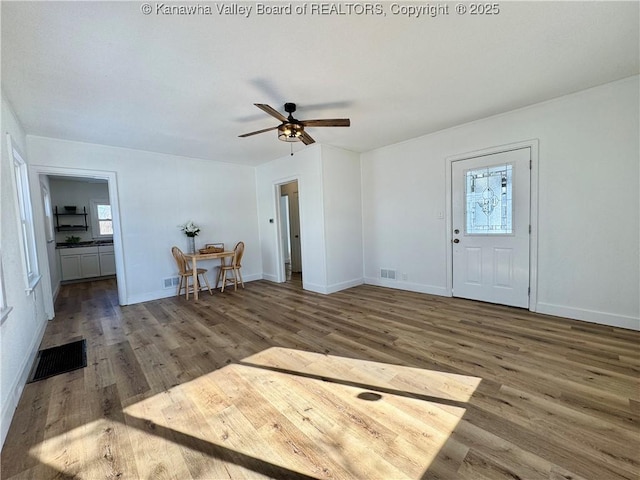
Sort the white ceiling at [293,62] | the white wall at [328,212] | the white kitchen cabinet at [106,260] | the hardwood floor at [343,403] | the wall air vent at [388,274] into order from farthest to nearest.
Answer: the white kitchen cabinet at [106,260], the wall air vent at [388,274], the white wall at [328,212], the white ceiling at [293,62], the hardwood floor at [343,403]

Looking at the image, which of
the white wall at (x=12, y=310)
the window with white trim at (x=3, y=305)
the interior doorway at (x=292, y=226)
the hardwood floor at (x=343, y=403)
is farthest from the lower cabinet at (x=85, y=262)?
the window with white trim at (x=3, y=305)

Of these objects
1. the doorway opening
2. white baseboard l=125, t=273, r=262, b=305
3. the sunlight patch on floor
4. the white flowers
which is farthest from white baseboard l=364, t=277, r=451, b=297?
the doorway opening

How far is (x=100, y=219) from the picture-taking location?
7.12 m

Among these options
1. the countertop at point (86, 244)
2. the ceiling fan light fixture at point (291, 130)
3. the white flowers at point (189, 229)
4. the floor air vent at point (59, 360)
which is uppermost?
the ceiling fan light fixture at point (291, 130)

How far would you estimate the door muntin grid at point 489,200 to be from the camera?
352cm

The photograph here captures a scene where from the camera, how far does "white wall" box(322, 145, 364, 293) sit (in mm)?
4598

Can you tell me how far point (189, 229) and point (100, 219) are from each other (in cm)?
417

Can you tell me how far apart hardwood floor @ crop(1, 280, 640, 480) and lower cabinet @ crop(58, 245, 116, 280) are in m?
3.93

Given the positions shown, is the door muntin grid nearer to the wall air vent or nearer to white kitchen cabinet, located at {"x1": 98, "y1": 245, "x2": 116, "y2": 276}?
the wall air vent

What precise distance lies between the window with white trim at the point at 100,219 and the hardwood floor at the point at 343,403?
480cm

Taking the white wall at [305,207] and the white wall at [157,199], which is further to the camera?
the white wall at [305,207]

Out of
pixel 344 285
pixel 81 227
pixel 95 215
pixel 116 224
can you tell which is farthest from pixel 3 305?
pixel 95 215

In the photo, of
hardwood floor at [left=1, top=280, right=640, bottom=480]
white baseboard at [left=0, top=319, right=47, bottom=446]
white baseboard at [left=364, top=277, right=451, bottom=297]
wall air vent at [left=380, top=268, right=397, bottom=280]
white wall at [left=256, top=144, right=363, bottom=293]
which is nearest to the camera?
hardwood floor at [left=1, top=280, right=640, bottom=480]

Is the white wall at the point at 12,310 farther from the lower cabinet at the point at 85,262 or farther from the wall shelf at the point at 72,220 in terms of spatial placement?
the wall shelf at the point at 72,220
